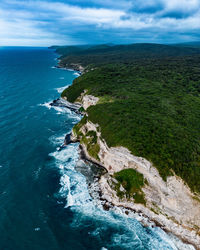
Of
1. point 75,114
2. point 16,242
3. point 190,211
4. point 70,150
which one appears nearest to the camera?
point 16,242

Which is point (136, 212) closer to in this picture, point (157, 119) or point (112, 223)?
point (112, 223)

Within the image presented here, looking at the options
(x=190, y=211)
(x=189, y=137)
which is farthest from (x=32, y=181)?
(x=189, y=137)

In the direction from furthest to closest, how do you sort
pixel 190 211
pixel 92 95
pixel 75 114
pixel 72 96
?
pixel 72 96
pixel 75 114
pixel 92 95
pixel 190 211

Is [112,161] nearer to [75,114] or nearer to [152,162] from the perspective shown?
[152,162]

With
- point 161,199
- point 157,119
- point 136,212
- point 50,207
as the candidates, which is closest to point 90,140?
point 157,119

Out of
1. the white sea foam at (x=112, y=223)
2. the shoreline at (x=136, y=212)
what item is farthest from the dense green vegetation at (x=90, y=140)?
the white sea foam at (x=112, y=223)

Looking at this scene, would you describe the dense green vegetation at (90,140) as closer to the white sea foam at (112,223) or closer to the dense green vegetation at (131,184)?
the white sea foam at (112,223)

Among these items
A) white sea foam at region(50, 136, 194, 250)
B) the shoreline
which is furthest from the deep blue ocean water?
the shoreline

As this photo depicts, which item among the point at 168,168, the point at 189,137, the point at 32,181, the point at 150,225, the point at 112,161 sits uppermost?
the point at 189,137
